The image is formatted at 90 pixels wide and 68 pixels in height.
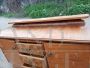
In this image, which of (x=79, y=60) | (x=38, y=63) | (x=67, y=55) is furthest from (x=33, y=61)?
(x=79, y=60)

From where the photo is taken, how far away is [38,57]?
2695 mm

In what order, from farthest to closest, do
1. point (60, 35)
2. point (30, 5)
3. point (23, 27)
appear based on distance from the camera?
point (30, 5), point (23, 27), point (60, 35)

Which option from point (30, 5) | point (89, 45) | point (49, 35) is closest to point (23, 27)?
point (49, 35)

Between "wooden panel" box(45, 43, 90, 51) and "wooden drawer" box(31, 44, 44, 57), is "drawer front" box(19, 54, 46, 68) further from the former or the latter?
"wooden panel" box(45, 43, 90, 51)

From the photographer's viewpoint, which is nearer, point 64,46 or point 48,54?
point 64,46

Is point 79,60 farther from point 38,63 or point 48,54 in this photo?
point 38,63

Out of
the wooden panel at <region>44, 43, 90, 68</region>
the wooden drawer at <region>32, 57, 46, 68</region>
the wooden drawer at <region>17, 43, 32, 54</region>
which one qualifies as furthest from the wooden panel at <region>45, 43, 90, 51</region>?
the wooden drawer at <region>17, 43, 32, 54</region>

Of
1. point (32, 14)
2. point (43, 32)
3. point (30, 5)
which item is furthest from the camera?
point (30, 5)

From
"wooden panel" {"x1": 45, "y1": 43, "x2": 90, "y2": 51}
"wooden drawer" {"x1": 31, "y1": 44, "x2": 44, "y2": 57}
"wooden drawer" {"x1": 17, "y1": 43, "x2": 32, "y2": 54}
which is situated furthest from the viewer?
"wooden drawer" {"x1": 17, "y1": 43, "x2": 32, "y2": 54}

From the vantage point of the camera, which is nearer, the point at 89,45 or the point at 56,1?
the point at 89,45

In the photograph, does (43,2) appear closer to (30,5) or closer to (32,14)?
(30,5)

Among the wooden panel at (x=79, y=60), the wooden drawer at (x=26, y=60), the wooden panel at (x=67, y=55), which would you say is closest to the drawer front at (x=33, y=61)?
the wooden drawer at (x=26, y=60)

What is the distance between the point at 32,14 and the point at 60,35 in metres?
5.47

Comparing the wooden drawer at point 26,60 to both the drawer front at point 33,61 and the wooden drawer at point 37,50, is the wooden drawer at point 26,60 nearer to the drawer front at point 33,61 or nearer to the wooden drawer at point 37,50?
the drawer front at point 33,61
